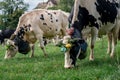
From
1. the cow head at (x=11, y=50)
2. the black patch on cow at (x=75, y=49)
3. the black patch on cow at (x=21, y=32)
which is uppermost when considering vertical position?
the black patch on cow at (x=75, y=49)

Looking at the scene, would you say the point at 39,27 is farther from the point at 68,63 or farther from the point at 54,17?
the point at 68,63

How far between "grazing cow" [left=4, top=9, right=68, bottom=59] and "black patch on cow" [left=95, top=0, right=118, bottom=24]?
4904 mm

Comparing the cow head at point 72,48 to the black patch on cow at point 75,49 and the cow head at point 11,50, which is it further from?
the cow head at point 11,50

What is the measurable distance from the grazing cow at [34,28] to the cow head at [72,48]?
20.5 feet

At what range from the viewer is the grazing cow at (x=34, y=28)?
1680 cm

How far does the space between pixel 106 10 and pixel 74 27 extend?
7.25 ft

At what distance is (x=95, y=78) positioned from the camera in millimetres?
8328

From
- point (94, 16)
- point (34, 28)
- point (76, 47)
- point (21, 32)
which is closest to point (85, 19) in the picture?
point (94, 16)

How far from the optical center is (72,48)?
10.8 m

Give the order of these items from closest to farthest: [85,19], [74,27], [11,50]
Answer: [74,27] < [85,19] < [11,50]

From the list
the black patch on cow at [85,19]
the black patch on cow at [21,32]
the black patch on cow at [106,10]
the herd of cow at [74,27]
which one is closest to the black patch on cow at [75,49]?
the herd of cow at [74,27]

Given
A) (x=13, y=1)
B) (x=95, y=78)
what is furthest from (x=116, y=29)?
(x=13, y=1)

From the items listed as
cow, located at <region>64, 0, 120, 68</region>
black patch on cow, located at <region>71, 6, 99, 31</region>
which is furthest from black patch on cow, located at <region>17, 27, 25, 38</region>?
black patch on cow, located at <region>71, 6, 99, 31</region>

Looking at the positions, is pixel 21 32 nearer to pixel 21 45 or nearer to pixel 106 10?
pixel 21 45
